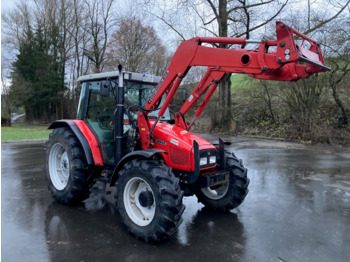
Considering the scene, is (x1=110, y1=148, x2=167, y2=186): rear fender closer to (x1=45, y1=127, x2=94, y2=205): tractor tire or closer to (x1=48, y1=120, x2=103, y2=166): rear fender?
(x1=48, y1=120, x2=103, y2=166): rear fender

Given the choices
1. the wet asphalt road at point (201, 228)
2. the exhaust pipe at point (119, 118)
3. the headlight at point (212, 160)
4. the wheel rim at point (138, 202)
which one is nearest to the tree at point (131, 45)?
the wet asphalt road at point (201, 228)

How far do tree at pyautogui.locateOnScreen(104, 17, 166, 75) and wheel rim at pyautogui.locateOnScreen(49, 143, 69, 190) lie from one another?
19109 mm

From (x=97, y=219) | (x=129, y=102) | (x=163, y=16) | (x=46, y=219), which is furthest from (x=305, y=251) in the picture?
(x=163, y=16)

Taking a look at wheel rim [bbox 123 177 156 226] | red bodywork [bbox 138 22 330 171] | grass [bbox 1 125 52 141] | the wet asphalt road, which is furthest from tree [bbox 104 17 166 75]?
wheel rim [bbox 123 177 156 226]

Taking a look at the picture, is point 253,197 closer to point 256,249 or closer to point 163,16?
point 256,249

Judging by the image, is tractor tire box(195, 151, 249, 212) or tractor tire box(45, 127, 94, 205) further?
tractor tire box(45, 127, 94, 205)

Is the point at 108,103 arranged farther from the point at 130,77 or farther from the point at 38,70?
the point at 38,70

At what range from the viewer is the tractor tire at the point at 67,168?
4488mm

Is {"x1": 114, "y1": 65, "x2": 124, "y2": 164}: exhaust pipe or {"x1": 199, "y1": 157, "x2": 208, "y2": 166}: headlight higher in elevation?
{"x1": 114, "y1": 65, "x2": 124, "y2": 164}: exhaust pipe

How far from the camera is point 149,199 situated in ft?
11.7

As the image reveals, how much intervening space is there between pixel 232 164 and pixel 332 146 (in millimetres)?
9655

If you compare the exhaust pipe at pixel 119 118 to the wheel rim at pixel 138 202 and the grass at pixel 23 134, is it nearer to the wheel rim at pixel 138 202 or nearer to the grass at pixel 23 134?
the wheel rim at pixel 138 202

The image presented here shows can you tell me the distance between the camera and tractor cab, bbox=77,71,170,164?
439cm

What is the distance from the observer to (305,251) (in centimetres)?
331
